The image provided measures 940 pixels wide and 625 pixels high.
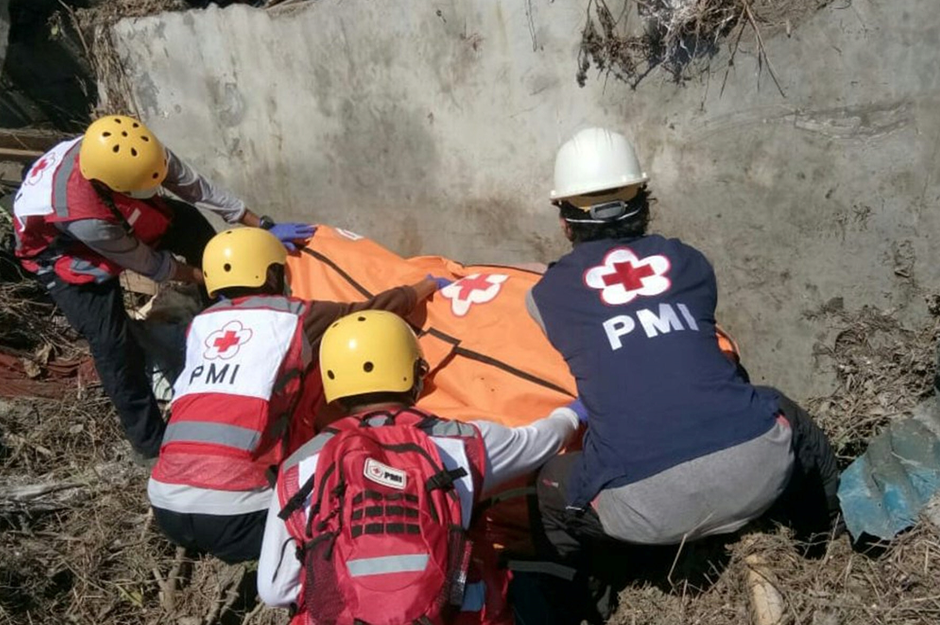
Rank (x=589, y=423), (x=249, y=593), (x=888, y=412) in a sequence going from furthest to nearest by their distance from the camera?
(x=249, y=593), (x=888, y=412), (x=589, y=423)

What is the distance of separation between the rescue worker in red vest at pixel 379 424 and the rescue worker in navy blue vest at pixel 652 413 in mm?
166

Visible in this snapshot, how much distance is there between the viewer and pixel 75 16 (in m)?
5.24

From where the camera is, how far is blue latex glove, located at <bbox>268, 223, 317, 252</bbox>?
407 centimetres

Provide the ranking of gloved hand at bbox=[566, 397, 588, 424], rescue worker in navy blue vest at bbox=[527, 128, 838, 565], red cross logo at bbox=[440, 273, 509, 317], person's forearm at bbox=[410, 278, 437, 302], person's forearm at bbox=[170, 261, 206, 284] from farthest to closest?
1. person's forearm at bbox=[170, 261, 206, 284]
2. person's forearm at bbox=[410, 278, 437, 302]
3. red cross logo at bbox=[440, 273, 509, 317]
4. gloved hand at bbox=[566, 397, 588, 424]
5. rescue worker in navy blue vest at bbox=[527, 128, 838, 565]

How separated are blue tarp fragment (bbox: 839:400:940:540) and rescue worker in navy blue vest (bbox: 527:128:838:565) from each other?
93mm

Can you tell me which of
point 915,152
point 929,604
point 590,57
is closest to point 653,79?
point 590,57

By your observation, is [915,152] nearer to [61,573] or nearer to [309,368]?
[309,368]

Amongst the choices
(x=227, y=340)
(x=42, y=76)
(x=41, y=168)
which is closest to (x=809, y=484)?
(x=227, y=340)

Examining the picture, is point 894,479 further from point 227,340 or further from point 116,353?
point 116,353

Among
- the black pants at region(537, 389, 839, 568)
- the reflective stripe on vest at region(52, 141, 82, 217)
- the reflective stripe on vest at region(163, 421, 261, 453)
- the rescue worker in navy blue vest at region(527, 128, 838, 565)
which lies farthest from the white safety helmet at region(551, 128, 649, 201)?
the reflective stripe on vest at region(52, 141, 82, 217)

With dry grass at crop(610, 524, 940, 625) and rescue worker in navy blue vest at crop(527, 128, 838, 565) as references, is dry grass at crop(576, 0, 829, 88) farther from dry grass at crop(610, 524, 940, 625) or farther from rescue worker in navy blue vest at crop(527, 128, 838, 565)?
dry grass at crop(610, 524, 940, 625)

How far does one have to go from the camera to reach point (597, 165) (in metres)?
2.99

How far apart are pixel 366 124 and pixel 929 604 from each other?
10.4ft

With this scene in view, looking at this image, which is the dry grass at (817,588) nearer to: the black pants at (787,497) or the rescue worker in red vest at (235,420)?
the black pants at (787,497)
